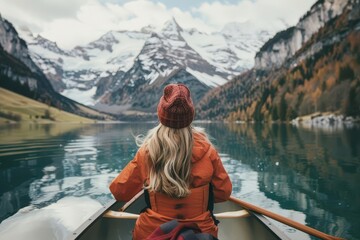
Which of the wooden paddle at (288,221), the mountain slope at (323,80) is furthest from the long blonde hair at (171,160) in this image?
the mountain slope at (323,80)

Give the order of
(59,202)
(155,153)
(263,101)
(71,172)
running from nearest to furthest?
1. (155,153)
2. (59,202)
3. (71,172)
4. (263,101)

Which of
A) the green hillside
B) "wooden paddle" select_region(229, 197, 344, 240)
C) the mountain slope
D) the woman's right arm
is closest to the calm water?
"wooden paddle" select_region(229, 197, 344, 240)

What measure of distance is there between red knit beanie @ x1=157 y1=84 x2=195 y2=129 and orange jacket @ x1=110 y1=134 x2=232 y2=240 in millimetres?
385

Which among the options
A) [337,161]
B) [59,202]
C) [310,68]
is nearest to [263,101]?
[310,68]

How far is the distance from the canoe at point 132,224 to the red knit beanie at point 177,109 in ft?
9.89

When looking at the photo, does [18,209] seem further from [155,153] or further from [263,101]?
[263,101]

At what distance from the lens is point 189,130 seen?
4.88 m

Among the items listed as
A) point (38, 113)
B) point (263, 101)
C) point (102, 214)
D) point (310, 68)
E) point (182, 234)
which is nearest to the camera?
point (182, 234)

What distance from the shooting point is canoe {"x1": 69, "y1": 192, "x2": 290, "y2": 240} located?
6.99 metres

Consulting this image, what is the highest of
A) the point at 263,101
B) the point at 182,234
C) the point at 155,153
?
the point at 263,101

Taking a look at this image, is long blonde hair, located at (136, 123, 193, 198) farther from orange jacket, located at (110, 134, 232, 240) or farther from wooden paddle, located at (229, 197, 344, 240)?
wooden paddle, located at (229, 197, 344, 240)

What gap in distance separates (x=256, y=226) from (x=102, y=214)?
10.7 ft

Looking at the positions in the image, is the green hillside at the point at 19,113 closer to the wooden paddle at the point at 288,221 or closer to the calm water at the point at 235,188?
the calm water at the point at 235,188

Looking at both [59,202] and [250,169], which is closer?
[59,202]
